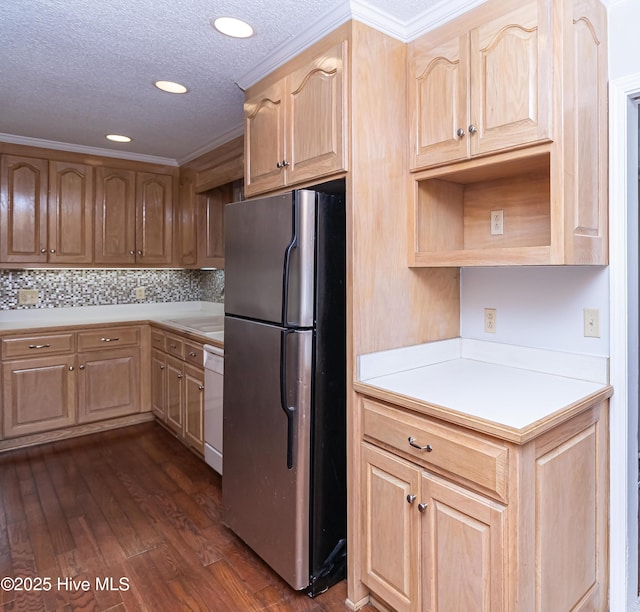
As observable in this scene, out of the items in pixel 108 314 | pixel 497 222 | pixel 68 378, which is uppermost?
pixel 497 222

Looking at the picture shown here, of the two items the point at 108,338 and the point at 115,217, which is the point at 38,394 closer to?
the point at 108,338

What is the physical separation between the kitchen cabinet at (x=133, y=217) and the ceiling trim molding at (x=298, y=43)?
6.43 ft

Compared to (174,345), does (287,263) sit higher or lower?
higher

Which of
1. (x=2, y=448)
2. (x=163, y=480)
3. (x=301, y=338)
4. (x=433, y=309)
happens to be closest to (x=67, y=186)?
(x=2, y=448)

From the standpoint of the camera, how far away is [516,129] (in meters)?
1.48

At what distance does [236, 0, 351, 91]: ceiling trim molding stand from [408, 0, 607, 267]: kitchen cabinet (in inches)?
13.6

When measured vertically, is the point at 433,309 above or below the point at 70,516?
above

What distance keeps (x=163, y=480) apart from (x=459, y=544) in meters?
2.08

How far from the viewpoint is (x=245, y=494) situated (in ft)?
6.79

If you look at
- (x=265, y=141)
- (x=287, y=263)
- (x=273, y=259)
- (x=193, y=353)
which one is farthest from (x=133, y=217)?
(x=287, y=263)

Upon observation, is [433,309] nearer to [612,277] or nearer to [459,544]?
[612,277]

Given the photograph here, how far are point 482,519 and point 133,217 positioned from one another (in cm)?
365

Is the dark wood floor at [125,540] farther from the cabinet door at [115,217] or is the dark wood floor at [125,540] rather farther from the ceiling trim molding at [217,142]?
the ceiling trim molding at [217,142]

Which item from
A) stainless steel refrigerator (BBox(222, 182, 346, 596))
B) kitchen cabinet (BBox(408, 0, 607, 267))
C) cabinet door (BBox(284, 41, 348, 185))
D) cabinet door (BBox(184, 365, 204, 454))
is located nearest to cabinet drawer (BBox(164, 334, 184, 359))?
cabinet door (BBox(184, 365, 204, 454))
